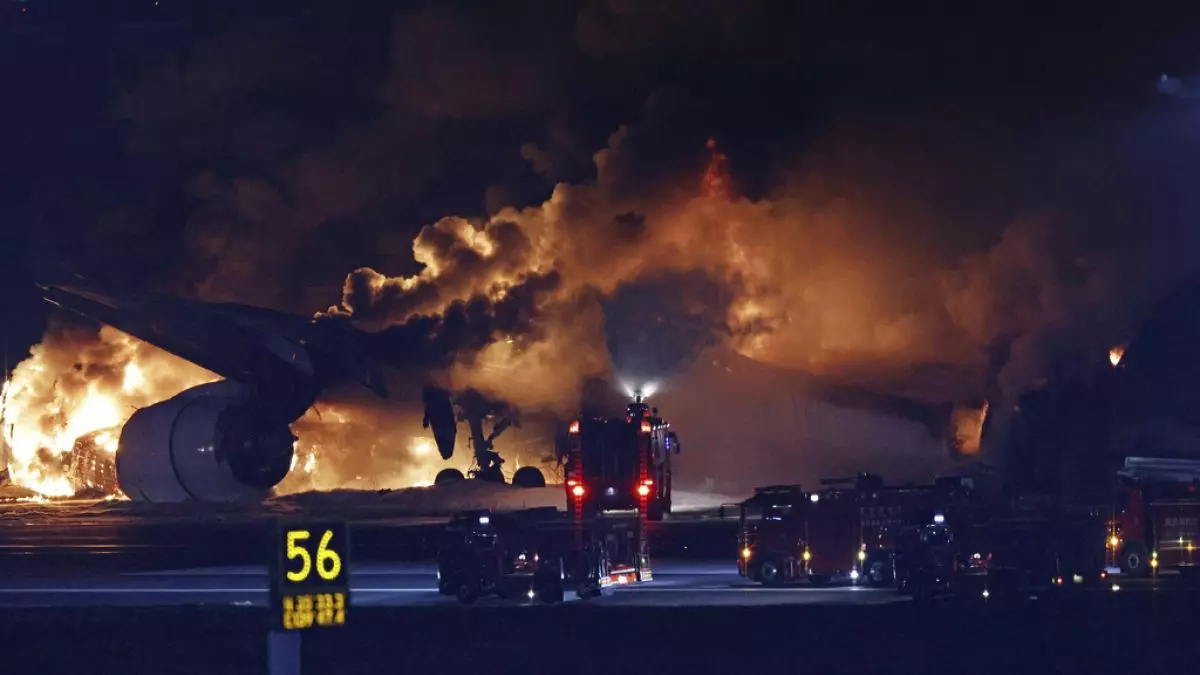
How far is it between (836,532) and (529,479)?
92.8 ft

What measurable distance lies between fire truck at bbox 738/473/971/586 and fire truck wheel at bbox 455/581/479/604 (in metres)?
6.34

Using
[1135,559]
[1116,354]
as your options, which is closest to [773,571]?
[1135,559]

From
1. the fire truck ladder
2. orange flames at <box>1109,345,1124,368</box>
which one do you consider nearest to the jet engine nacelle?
the fire truck ladder

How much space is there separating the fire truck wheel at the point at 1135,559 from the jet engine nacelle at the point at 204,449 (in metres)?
30.3

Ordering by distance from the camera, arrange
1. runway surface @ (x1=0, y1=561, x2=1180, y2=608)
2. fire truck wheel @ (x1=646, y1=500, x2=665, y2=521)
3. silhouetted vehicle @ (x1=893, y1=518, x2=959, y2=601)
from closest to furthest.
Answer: silhouetted vehicle @ (x1=893, y1=518, x2=959, y2=601)
runway surface @ (x1=0, y1=561, x2=1180, y2=608)
fire truck wheel @ (x1=646, y1=500, x2=665, y2=521)

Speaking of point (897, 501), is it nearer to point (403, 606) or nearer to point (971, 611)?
point (971, 611)

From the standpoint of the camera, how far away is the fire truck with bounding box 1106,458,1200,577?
34500mm

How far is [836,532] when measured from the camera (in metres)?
33.0

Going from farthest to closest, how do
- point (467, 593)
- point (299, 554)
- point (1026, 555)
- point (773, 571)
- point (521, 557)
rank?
point (773, 571), point (521, 557), point (1026, 555), point (467, 593), point (299, 554)

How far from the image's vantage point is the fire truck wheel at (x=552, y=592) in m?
30.7

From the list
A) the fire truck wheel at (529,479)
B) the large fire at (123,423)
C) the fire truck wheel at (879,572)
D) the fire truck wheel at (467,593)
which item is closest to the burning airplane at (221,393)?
the fire truck wheel at (529,479)

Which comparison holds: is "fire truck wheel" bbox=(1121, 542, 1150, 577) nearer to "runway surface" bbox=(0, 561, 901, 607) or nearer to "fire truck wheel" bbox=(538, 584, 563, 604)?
→ "runway surface" bbox=(0, 561, 901, 607)

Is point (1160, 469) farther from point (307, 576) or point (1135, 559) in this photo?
point (307, 576)

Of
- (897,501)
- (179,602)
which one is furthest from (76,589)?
(897,501)
